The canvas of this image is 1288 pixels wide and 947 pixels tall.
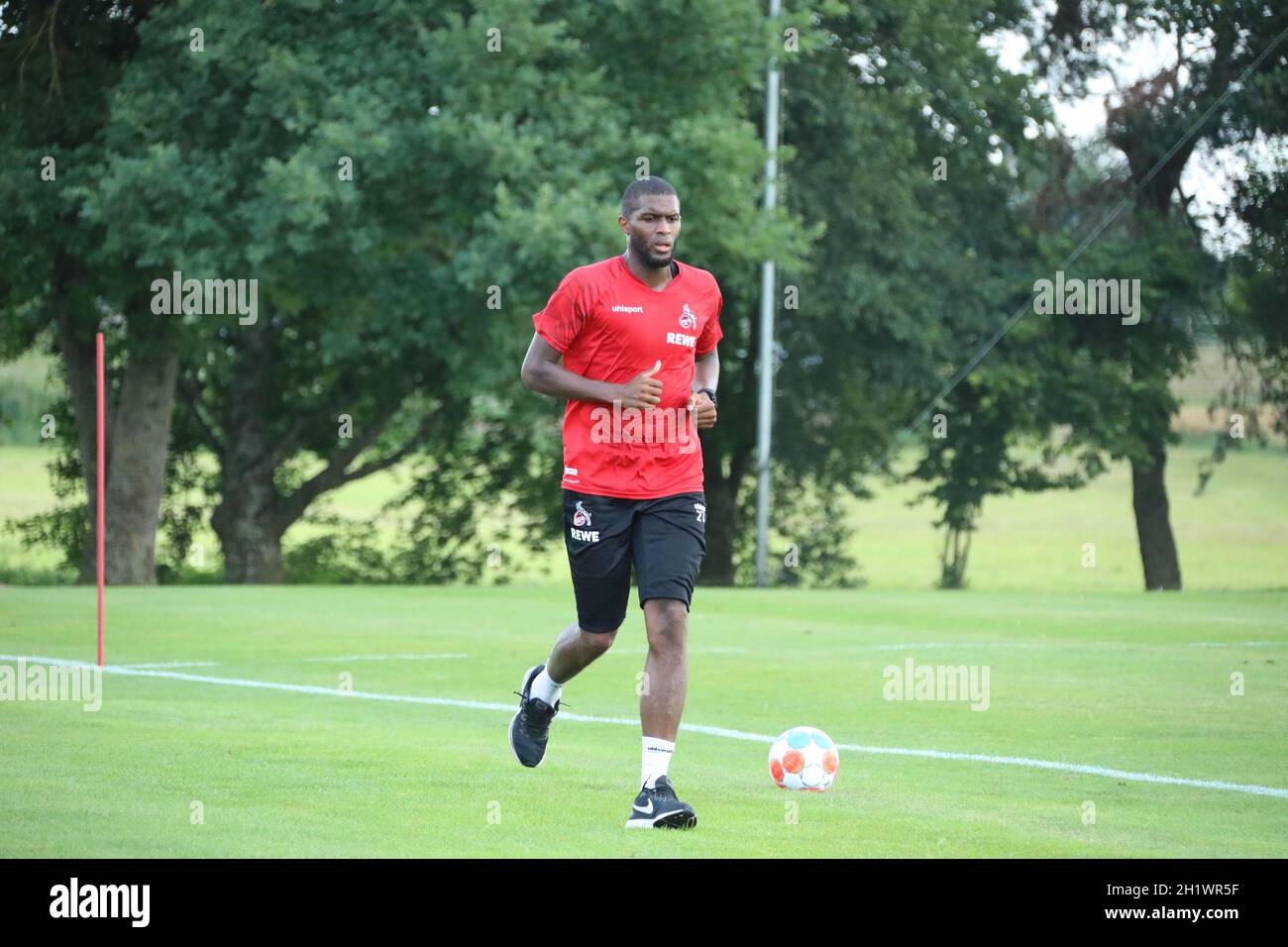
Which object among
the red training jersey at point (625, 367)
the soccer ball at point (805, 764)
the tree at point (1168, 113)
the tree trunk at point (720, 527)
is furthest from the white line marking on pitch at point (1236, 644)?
the tree trunk at point (720, 527)

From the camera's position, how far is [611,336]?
7.78 meters

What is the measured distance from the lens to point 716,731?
10281mm

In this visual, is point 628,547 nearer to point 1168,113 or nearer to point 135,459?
point 135,459

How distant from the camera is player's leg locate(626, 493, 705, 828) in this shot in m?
7.24

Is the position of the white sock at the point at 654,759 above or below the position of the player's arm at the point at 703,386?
below

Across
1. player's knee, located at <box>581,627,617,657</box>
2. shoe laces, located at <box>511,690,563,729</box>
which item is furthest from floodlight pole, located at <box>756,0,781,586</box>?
player's knee, located at <box>581,627,617,657</box>

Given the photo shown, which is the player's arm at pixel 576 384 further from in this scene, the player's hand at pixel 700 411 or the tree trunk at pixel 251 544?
the tree trunk at pixel 251 544

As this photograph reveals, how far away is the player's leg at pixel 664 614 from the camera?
7242mm

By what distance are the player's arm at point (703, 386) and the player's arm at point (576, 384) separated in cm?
22

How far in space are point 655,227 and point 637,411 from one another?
2.38 ft

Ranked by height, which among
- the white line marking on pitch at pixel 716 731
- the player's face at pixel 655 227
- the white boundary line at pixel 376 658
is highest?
the player's face at pixel 655 227

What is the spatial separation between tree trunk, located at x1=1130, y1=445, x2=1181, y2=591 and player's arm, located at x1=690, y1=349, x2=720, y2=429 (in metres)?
23.6

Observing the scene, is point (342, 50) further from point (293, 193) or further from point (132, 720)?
point (132, 720)
